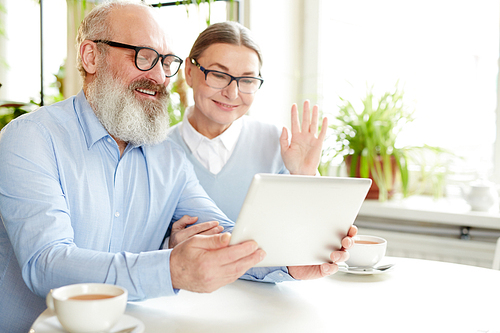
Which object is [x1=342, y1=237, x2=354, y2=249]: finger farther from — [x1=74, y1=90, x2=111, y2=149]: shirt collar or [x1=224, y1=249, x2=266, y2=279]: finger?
[x1=74, y1=90, x2=111, y2=149]: shirt collar

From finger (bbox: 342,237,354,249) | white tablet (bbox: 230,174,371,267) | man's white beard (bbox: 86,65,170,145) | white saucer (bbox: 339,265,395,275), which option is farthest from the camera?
man's white beard (bbox: 86,65,170,145)

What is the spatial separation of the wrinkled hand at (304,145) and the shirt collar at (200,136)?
0.20 m

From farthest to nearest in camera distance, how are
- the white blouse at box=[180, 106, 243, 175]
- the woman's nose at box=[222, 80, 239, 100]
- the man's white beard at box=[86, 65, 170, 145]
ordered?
the white blouse at box=[180, 106, 243, 175] < the woman's nose at box=[222, 80, 239, 100] < the man's white beard at box=[86, 65, 170, 145]

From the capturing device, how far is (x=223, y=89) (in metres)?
1.76

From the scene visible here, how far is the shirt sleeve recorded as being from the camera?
96 centimetres

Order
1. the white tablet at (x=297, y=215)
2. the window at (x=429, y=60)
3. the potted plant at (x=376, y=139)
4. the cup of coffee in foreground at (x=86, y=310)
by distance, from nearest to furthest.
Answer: the cup of coffee in foreground at (x=86, y=310), the white tablet at (x=297, y=215), the potted plant at (x=376, y=139), the window at (x=429, y=60)

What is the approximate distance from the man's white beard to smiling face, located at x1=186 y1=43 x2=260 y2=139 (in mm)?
258

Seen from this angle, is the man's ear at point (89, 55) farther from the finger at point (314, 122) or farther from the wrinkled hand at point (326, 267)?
the wrinkled hand at point (326, 267)

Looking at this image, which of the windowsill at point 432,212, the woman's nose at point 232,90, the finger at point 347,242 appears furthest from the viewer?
the windowsill at point 432,212

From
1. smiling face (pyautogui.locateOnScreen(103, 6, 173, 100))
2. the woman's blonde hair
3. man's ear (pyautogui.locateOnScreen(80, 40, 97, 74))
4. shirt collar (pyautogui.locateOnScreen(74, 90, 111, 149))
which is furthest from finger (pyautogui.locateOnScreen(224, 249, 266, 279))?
the woman's blonde hair

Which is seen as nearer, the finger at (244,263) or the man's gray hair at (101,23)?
the finger at (244,263)

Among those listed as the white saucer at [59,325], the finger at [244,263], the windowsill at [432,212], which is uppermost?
the finger at [244,263]

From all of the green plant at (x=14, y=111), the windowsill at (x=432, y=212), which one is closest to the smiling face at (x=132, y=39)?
the green plant at (x=14, y=111)

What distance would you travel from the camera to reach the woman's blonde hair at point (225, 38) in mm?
1761
